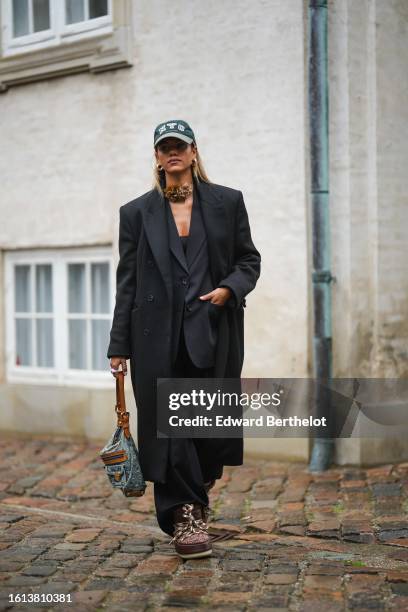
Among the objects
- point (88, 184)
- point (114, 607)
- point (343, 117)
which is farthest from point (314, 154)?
point (114, 607)

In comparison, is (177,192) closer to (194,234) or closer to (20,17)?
(194,234)

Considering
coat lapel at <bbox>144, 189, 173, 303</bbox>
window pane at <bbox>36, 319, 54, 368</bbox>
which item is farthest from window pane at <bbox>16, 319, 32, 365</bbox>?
coat lapel at <bbox>144, 189, 173, 303</bbox>

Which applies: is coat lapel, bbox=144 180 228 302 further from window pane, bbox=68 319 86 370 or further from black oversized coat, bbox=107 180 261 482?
window pane, bbox=68 319 86 370

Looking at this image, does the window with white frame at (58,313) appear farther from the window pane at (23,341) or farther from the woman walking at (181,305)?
the woman walking at (181,305)

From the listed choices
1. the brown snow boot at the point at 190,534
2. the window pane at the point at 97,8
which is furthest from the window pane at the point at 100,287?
the brown snow boot at the point at 190,534

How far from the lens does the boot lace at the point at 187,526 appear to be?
4586mm

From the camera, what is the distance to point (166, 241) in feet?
15.4

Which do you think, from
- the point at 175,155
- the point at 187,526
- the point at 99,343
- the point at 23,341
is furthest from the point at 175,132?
the point at 23,341

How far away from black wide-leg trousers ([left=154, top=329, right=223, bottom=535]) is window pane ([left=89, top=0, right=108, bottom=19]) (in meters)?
4.36

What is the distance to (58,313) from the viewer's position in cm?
850

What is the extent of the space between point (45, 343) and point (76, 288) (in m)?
0.63

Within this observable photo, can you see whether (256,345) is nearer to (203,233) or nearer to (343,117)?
(343,117)

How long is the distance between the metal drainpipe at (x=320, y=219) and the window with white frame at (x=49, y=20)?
2.15m

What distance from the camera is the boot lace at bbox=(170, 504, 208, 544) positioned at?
4.59 m
